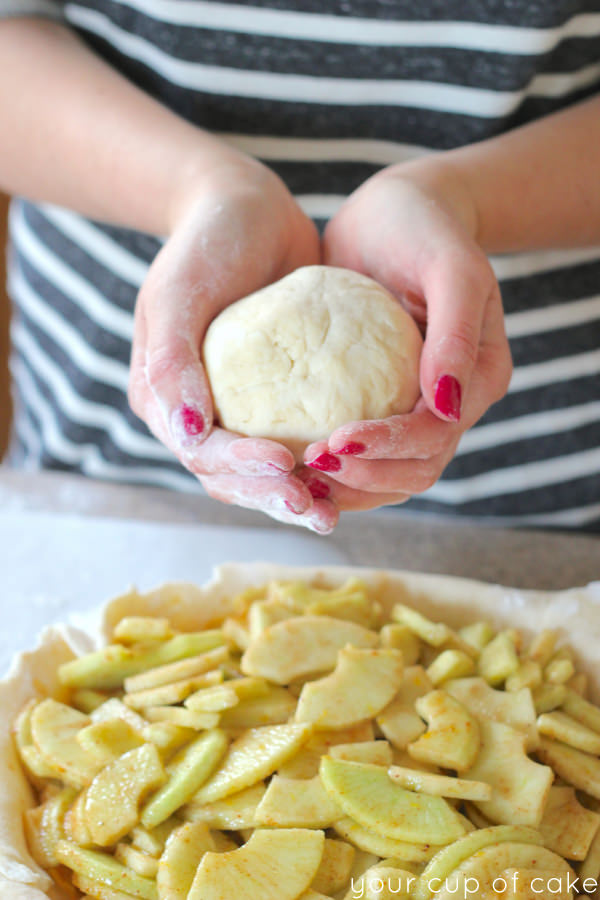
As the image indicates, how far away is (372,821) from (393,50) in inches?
49.0

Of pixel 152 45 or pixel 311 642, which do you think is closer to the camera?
pixel 311 642

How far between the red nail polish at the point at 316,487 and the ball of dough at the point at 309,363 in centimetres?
6

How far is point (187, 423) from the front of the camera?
1.07 m

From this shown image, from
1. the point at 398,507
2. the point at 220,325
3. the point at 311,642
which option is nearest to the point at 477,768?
the point at 311,642

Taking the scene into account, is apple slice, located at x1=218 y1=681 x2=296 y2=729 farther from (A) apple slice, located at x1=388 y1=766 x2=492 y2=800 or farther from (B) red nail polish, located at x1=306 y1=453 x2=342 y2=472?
(B) red nail polish, located at x1=306 y1=453 x2=342 y2=472

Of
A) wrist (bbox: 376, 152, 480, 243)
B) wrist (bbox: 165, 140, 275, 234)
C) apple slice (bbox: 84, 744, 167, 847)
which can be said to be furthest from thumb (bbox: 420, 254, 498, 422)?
apple slice (bbox: 84, 744, 167, 847)

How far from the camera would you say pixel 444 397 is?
1036 millimetres

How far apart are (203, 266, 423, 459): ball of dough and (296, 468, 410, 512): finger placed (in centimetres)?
5

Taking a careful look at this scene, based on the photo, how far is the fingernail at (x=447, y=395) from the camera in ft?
3.39

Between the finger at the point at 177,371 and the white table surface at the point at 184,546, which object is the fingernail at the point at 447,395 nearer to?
the finger at the point at 177,371

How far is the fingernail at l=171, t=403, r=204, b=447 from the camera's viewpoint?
3.50 ft

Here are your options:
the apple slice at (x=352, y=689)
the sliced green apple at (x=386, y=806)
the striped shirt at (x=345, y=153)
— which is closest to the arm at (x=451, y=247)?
the striped shirt at (x=345, y=153)

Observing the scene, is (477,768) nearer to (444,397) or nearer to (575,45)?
(444,397)

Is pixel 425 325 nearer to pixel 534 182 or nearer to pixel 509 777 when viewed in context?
pixel 534 182
